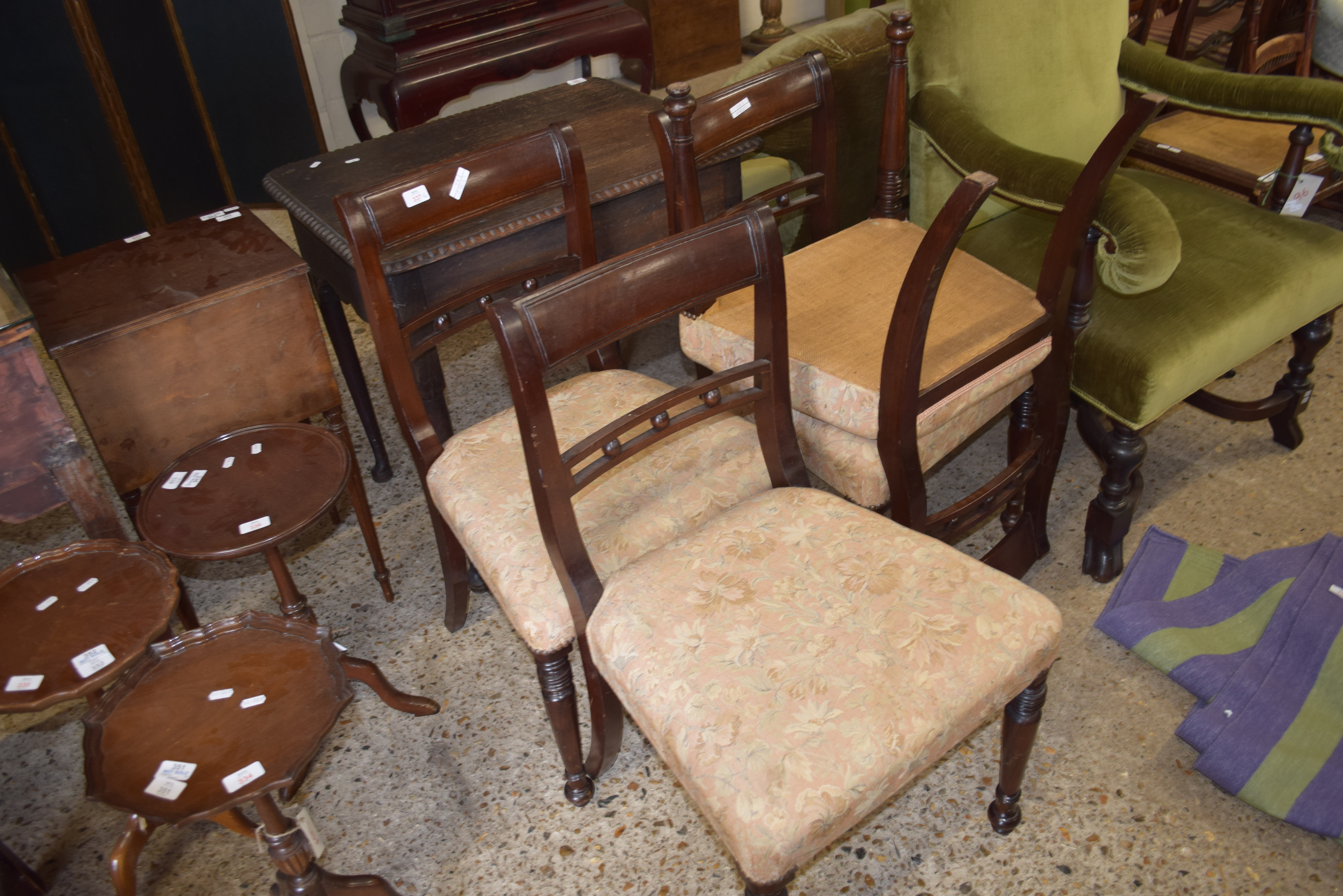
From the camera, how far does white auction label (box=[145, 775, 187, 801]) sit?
3.99 feet

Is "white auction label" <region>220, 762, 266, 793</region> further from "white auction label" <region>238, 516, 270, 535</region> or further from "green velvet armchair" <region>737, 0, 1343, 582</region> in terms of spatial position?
"green velvet armchair" <region>737, 0, 1343, 582</region>

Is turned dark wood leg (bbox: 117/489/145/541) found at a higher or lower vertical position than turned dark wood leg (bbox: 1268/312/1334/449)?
higher

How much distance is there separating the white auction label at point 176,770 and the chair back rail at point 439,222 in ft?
1.94

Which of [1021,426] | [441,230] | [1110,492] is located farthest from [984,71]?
[441,230]

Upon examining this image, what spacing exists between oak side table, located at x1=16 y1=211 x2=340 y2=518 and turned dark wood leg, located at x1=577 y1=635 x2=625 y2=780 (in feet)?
2.84

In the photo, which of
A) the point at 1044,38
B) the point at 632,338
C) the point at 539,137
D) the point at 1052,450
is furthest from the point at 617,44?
the point at 1052,450

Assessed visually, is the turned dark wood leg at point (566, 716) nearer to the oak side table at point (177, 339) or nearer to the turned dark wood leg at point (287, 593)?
the turned dark wood leg at point (287, 593)

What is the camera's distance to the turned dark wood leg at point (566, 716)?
4.74ft

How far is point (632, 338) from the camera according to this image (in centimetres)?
276

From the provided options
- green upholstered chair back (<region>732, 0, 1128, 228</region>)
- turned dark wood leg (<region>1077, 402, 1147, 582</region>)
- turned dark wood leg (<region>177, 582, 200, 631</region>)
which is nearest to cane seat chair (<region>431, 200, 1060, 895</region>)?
turned dark wood leg (<region>1077, 402, 1147, 582</region>)

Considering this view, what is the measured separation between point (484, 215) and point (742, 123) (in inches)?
18.9

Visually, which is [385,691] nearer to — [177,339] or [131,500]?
[131,500]

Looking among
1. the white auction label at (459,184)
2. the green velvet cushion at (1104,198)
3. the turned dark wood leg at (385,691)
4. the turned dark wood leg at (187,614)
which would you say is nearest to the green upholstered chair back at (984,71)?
the green velvet cushion at (1104,198)

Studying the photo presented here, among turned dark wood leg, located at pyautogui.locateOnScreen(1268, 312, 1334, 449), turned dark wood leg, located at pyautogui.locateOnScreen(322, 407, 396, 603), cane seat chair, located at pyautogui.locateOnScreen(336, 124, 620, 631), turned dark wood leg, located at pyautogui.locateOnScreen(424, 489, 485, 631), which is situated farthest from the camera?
turned dark wood leg, located at pyautogui.locateOnScreen(1268, 312, 1334, 449)
